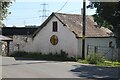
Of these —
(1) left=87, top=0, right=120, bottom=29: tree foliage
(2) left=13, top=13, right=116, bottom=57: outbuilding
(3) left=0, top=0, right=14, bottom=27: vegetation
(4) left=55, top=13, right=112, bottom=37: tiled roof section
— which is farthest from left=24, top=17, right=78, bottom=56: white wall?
(3) left=0, top=0, right=14, bottom=27: vegetation

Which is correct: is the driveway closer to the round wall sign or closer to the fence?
the fence

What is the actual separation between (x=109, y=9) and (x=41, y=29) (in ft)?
47.2

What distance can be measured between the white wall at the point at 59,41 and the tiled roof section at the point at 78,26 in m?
0.54

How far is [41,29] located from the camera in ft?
142

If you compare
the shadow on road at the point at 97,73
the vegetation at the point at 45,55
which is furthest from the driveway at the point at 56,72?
the vegetation at the point at 45,55

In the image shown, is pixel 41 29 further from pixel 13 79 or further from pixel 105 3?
pixel 13 79

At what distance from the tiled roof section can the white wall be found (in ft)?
1.78

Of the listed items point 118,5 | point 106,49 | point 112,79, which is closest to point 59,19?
point 106,49

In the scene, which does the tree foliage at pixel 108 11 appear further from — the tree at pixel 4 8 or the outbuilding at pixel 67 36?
the tree at pixel 4 8

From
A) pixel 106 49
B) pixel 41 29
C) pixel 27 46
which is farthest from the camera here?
pixel 27 46

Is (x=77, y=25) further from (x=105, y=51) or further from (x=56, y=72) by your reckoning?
(x=56, y=72)

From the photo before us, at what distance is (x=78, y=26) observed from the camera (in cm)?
4088

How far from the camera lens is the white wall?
1535 inches

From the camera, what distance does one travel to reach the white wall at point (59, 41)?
39000mm
